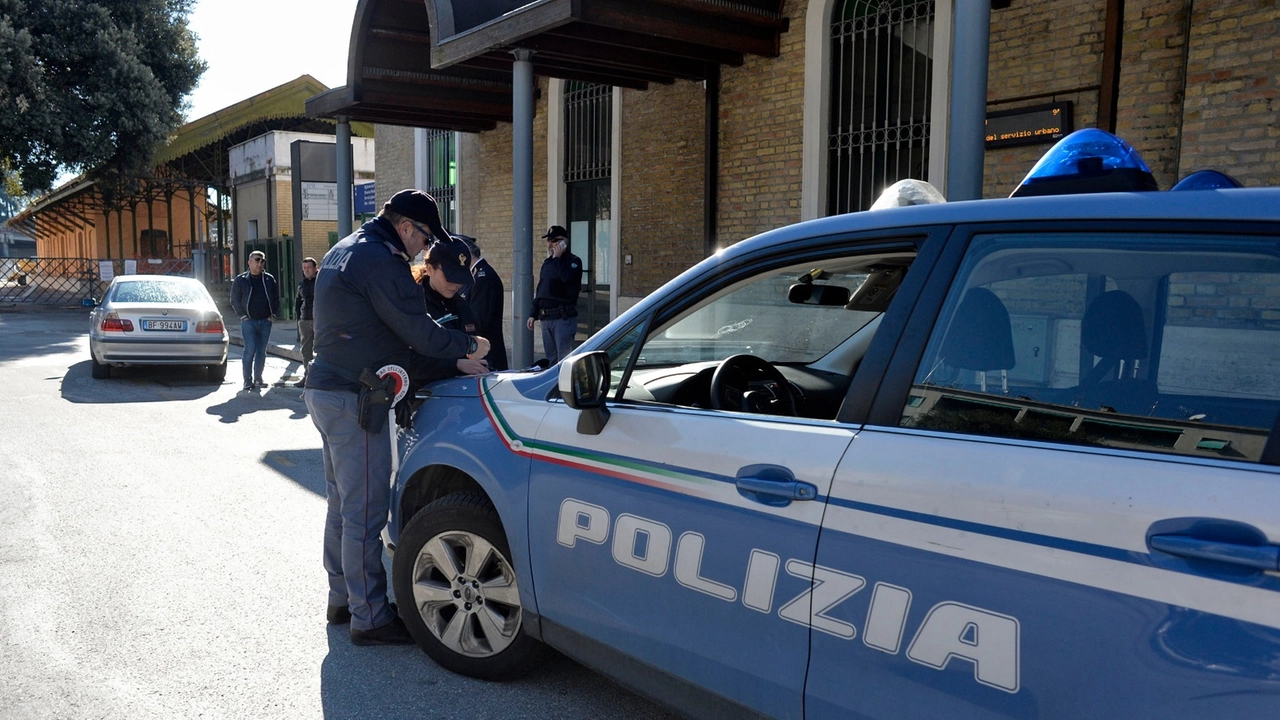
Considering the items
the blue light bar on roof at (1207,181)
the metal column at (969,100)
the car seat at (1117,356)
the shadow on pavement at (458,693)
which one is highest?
the metal column at (969,100)

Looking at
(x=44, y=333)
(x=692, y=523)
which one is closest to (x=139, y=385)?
(x=44, y=333)

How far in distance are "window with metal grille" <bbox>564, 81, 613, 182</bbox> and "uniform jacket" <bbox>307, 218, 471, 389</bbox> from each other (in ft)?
→ 31.7

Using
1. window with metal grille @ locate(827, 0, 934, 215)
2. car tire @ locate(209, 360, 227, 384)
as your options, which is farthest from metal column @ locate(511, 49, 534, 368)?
car tire @ locate(209, 360, 227, 384)

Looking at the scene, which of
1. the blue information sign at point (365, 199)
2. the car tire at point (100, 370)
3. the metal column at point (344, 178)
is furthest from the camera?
the blue information sign at point (365, 199)

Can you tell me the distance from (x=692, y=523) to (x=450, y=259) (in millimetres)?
2233

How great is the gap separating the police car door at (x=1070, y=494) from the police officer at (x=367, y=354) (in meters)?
2.09

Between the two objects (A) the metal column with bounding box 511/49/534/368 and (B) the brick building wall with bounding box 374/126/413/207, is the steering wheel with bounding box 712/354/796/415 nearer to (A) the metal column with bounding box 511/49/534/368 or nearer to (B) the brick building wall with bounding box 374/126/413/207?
(A) the metal column with bounding box 511/49/534/368

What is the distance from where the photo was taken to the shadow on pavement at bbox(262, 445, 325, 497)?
6668mm

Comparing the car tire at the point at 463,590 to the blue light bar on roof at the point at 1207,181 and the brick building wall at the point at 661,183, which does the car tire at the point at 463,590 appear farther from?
the brick building wall at the point at 661,183

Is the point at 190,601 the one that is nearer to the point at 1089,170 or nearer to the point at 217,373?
the point at 1089,170

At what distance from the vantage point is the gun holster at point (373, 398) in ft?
12.0

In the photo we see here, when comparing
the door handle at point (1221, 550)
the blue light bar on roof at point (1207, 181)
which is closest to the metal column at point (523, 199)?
the blue light bar on roof at point (1207, 181)

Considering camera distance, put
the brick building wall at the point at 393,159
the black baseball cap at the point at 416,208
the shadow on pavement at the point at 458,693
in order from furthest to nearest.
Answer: the brick building wall at the point at 393,159
the black baseball cap at the point at 416,208
the shadow on pavement at the point at 458,693

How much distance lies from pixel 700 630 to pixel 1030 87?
285 inches
